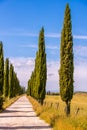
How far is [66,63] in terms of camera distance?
3066cm

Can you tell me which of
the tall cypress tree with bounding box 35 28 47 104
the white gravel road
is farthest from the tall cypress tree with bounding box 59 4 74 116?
the tall cypress tree with bounding box 35 28 47 104

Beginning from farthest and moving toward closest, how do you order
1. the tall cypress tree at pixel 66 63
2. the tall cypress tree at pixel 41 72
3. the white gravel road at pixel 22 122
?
1. the tall cypress tree at pixel 41 72
2. the tall cypress tree at pixel 66 63
3. the white gravel road at pixel 22 122

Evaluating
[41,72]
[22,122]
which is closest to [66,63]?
[22,122]

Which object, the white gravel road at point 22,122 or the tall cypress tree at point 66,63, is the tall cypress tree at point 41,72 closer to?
the white gravel road at point 22,122

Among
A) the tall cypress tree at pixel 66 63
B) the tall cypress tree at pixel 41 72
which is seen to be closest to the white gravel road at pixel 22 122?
the tall cypress tree at pixel 66 63

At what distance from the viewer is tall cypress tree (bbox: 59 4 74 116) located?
1206 inches

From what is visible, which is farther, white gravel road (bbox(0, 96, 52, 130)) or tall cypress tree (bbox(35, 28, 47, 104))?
tall cypress tree (bbox(35, 28, 47, 104))

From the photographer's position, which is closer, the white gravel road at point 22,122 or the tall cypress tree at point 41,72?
the white gravel road at point 22,122

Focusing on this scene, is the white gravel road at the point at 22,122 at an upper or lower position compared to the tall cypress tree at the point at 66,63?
lower

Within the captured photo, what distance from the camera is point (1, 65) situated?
192ft

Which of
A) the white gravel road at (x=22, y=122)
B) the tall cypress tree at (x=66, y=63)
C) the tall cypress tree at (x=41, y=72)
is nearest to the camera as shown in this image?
the white gravel road at (x=22, y=122)

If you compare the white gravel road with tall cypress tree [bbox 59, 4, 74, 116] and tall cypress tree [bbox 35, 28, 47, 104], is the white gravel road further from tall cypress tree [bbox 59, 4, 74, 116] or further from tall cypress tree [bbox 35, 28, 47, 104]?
tall cypress tree [bbox 35, 28, 47, 104]

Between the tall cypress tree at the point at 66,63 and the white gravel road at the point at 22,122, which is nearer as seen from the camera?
the white gravel road at the point at 22,122

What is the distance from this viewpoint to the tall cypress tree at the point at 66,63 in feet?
101
